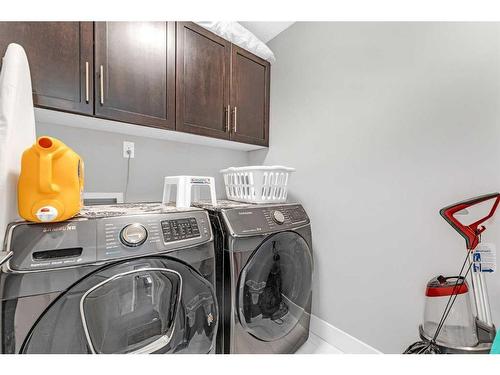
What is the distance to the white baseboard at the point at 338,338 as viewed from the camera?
1.41 m

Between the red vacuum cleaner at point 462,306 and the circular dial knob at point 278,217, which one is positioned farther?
the circular dial knob at point 278,217

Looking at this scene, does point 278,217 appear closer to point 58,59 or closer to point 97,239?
point 97,239

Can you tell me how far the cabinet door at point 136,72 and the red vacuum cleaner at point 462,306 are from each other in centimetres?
154

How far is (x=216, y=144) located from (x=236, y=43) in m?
0.75

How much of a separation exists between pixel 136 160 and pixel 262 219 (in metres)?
1.00

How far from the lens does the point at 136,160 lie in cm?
160

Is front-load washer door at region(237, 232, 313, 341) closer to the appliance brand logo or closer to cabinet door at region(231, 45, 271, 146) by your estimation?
the appliance brand logo

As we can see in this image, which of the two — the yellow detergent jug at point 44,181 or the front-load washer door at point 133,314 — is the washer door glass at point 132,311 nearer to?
the front-load washer door at point 133,314

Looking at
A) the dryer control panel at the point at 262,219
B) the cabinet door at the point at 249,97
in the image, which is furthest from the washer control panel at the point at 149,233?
the cabinet door at the point at 249,97

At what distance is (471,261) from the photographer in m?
0.96

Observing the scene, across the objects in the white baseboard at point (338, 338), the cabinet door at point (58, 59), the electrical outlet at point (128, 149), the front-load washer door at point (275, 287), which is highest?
the cabinet door at point (58, 59)

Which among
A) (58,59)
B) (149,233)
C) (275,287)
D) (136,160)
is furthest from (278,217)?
(58,59)

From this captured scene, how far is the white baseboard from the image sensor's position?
1407mm
